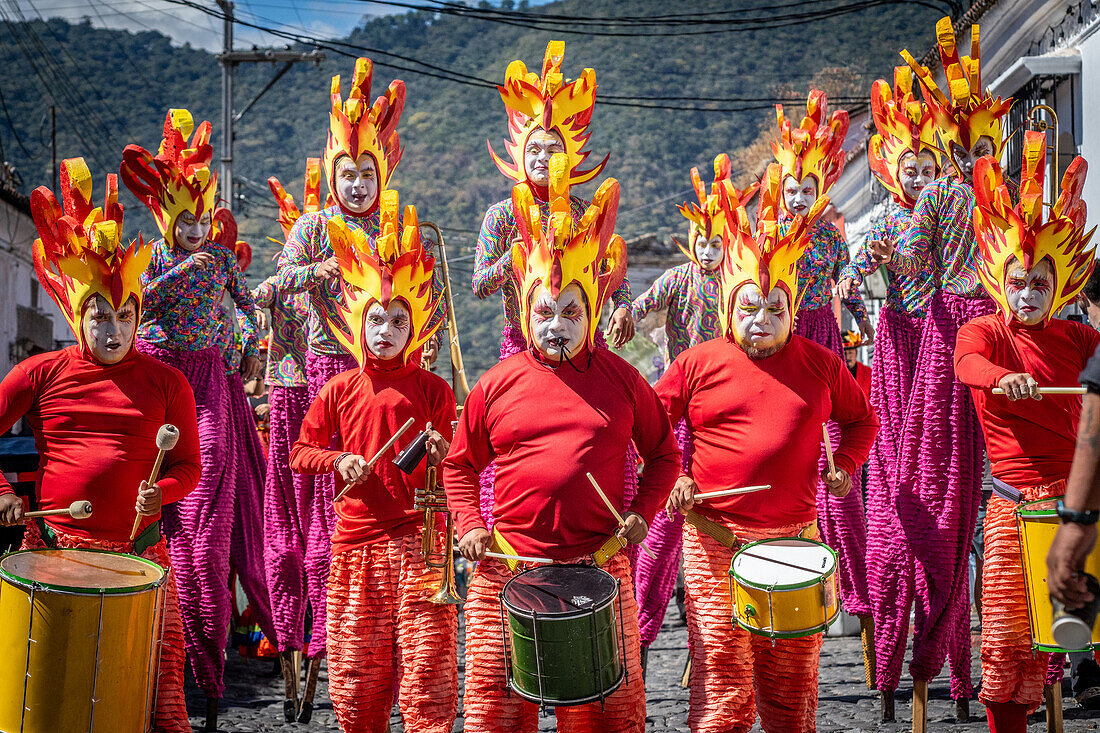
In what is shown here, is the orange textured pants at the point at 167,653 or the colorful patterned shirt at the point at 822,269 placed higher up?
the colorful patterned shirt at the point at 822,269

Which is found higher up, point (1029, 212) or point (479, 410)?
point (1029, 212)

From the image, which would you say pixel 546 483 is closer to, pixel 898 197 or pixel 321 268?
pixel 321 268

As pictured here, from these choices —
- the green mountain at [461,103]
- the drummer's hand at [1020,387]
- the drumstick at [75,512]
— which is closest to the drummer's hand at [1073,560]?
the drummer's hand at [1020,387]

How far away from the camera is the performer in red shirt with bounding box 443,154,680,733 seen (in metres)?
4.32

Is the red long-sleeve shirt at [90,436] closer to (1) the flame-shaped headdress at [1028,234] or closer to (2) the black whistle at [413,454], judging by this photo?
(2) the black whistle at [413,454]

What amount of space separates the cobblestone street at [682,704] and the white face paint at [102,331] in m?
2.23

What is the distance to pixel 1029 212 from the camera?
209 inches

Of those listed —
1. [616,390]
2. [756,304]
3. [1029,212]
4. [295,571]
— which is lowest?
[295,571]

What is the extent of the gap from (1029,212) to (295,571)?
4.30 meters

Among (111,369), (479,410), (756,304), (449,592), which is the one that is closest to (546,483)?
(479,410)

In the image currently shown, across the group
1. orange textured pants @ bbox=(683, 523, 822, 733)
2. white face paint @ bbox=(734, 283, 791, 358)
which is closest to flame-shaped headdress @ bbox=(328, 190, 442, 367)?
white face paint @ bbox=(734, 283, 791, 358)

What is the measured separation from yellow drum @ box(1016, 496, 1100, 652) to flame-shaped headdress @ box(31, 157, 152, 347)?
3.89m

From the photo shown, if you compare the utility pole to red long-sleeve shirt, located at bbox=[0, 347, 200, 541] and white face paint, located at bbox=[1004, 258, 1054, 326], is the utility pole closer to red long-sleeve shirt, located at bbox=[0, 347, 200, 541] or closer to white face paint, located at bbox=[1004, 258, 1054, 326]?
red long-sleeve shirt, located at bbox=[0, 347, 200, 541]

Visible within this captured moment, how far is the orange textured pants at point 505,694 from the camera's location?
14.0 ft
